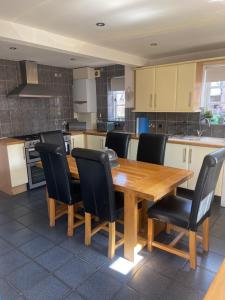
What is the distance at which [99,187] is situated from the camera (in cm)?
196

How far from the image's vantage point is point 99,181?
1.94 meters

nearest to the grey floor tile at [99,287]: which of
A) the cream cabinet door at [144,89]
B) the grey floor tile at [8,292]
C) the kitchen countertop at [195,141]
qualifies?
the grey floor tile at [8,292]

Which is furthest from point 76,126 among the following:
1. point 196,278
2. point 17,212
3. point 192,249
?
point 196,278

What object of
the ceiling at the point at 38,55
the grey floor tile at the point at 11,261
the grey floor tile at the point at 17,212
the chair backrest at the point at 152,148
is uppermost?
the ceiling at the point at 38,55

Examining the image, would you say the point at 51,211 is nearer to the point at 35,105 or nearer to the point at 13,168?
the point at 13,168

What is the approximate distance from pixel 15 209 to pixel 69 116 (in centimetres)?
250

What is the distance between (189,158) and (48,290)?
2.47m

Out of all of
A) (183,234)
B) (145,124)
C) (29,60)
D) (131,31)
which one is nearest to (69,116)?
(29,60)

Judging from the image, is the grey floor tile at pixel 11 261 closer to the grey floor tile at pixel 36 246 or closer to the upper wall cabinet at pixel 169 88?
the grey floor tile at pixel 36 246

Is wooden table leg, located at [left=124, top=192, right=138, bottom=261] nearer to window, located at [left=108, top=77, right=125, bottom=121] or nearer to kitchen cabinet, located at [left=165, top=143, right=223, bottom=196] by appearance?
kitchen cabinet, located at [left=165, top=143, right=223, bottom=196]

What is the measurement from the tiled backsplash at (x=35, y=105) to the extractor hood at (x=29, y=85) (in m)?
0.11

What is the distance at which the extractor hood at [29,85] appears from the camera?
385 cm

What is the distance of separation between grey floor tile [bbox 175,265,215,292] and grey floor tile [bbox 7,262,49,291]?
112 centimetres

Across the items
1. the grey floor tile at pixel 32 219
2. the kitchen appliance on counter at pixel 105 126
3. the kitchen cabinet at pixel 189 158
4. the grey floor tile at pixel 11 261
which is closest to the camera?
the grey floor tile at pixel 11 261
